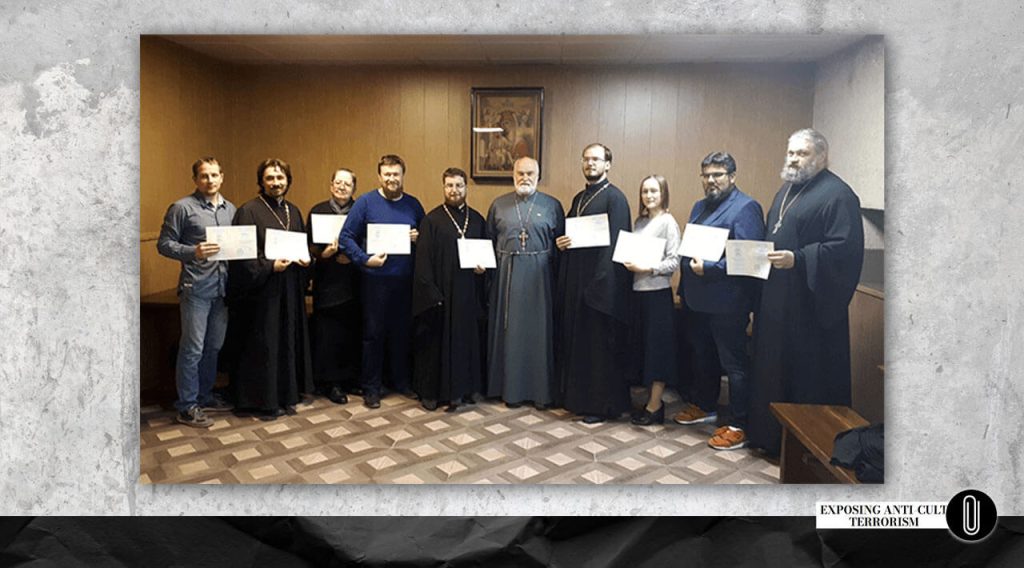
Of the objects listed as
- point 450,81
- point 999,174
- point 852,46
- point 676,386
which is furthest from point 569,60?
point 999,174

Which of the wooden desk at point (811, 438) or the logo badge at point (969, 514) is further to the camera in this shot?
the logo badge at point (969, 514)

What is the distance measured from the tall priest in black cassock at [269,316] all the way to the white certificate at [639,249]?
878 millimetres

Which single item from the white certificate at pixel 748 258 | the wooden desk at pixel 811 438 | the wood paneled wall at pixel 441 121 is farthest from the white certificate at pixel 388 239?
the wooden desk at pixel 811 438

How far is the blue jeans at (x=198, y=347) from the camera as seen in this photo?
1985 mm

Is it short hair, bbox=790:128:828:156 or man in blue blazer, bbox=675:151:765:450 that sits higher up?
short hair, bbox=790:128:828:156

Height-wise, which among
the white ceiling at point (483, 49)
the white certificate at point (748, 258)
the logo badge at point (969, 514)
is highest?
the white ceiling at point (483, 49)

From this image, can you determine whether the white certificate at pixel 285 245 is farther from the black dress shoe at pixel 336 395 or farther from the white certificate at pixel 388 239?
the black dress shoe at pixel 336 395

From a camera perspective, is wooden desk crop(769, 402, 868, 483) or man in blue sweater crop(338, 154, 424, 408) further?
man in blue sweater crop(338, 154, 424, 408)

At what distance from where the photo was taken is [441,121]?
200 centimetres

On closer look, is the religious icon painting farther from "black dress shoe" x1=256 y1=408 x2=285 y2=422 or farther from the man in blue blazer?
"black dress shoe" x1=256 y1=408 x2=285 y2=422

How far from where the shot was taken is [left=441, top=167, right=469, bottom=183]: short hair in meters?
2.00

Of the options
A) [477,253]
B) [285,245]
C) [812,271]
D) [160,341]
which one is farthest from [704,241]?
[160,341]

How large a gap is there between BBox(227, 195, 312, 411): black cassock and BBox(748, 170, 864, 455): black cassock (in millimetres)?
1278

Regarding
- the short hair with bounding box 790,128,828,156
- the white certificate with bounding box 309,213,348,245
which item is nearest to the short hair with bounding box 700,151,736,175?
the short hair with bounding box 790,128,828,156
